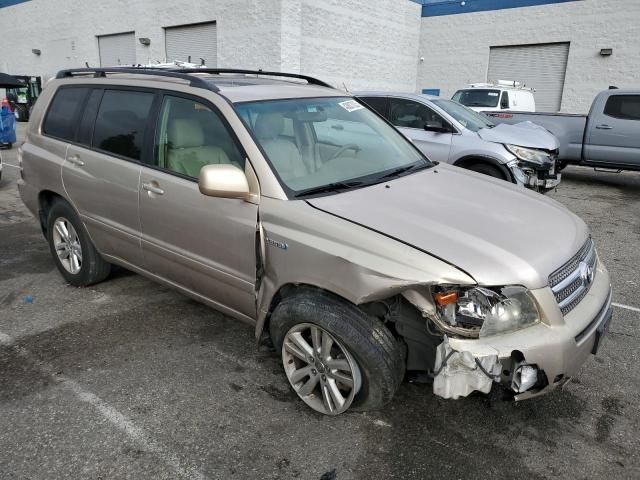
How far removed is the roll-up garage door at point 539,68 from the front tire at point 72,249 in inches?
757

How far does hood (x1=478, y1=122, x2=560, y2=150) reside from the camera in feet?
25.3

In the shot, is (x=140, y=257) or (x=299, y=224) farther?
(x=140, y=257)

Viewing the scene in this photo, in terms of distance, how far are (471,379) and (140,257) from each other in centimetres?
250

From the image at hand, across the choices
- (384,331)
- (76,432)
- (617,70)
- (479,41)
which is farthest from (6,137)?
(617,70)

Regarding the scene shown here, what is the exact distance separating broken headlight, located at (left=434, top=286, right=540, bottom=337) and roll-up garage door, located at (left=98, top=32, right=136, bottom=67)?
23.8m

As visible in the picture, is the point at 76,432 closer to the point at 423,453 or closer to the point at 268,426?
the point at 268,426

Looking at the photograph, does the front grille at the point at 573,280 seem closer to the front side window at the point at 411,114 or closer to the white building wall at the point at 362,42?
the front side window at the point at 411,114

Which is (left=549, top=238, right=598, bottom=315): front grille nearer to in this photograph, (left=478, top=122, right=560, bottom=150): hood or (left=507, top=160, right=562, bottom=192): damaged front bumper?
(left=507, top=160, right=562, bottom=192): damaged front bumper

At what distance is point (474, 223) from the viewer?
275 centimetres

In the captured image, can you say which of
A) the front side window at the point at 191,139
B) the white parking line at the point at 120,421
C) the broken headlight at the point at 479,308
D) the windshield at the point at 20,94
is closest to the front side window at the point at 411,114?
the front side window at the point at 191,139

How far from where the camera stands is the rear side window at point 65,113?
4254 millimetres

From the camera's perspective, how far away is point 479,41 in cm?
2133

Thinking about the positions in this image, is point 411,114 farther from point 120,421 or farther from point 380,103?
point 120,421

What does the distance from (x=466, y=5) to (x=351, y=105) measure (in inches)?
803
